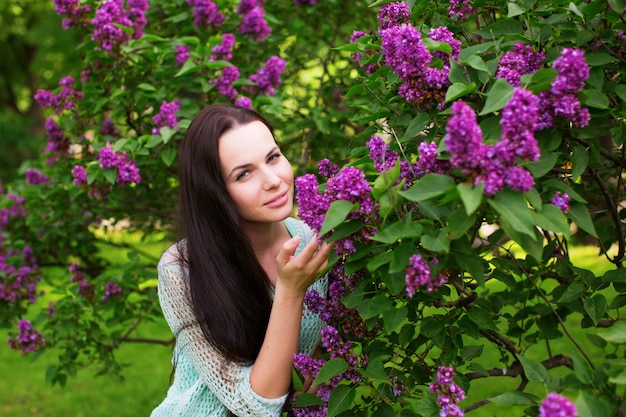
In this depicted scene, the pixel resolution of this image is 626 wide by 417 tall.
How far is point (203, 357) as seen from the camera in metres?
2.39

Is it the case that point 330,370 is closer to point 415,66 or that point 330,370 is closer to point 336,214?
point 336,214

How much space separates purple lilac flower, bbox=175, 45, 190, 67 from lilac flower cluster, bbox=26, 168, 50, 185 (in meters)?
1.36

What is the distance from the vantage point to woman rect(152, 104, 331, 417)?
221 cm

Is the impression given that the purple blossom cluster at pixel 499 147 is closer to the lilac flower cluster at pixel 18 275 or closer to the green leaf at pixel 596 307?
the green leaf at pixel 596 307

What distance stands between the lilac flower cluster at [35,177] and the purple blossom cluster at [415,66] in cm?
303

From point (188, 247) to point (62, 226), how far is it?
1747 millimetres

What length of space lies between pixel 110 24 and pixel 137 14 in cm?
25

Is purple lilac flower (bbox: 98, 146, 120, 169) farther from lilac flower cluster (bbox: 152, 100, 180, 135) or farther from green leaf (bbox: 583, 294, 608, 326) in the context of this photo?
green leaf (bbox: 583, 294, 608, 326)

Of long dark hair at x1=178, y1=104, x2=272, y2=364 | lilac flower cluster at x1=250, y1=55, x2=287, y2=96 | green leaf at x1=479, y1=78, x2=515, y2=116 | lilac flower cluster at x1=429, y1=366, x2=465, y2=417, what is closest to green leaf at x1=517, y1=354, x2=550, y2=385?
lilac flower cluster at x1=429, y1=366, x2=465, y2=417

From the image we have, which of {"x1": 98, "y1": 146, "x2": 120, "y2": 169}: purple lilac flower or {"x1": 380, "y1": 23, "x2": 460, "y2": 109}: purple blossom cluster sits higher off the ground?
{"x1": 380, "y1": 23, "x2": 460, "y2": 109}: purple blossom cluster

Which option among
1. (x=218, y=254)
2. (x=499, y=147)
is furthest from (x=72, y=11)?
(x=499, y=147)

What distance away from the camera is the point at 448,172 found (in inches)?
57.4

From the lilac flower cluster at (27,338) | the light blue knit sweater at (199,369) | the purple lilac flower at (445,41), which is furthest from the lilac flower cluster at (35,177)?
the purple lilac flower at (445,41)

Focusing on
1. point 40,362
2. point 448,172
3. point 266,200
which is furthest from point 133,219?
point 40,362
